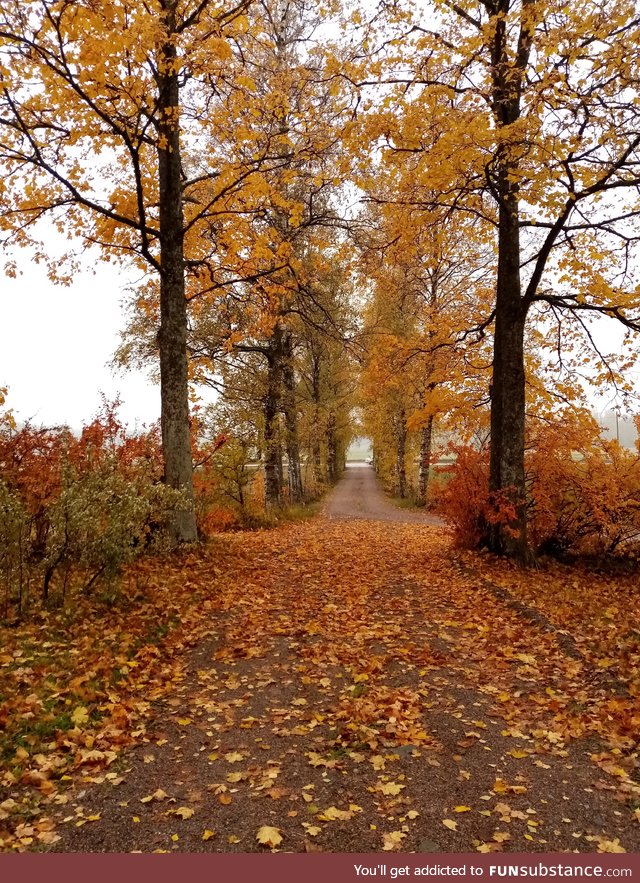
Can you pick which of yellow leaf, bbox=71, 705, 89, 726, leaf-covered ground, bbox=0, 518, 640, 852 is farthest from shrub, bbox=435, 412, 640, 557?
yellow leaf, bbox=71, 705, 89, 726

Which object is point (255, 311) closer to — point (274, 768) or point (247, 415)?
point (247, 415)

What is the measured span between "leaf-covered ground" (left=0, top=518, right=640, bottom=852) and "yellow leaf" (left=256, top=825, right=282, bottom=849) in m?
0.01

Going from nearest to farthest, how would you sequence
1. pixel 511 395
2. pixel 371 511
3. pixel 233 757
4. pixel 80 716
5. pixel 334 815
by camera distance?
pixel 334 815
pixel 233 757
pixel 80 716
pixel 511 395
pixel 371 511

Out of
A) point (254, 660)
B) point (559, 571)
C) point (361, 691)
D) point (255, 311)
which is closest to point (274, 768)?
point (361, 691)

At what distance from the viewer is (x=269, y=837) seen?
3039 millimetres

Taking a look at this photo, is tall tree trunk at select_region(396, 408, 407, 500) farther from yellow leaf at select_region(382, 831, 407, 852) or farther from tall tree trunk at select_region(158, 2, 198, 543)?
yellow leaf at select_region(382, 831, 407, 852)

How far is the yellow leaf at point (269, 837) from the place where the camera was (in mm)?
3005

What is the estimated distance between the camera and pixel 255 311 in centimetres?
1367

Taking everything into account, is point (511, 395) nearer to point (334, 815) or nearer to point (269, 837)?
point (334, 815)

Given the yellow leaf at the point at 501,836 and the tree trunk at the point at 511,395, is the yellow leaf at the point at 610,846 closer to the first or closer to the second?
the yellow leaf at the point at 501,836

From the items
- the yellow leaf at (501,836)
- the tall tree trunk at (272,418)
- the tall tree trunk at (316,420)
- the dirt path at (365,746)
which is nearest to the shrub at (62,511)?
the dirt path at (365,746)

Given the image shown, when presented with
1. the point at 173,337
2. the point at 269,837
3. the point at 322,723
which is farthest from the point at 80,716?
the point at 173,337

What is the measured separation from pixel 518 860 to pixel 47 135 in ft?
34.6

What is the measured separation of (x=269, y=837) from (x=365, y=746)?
1.20 metres
